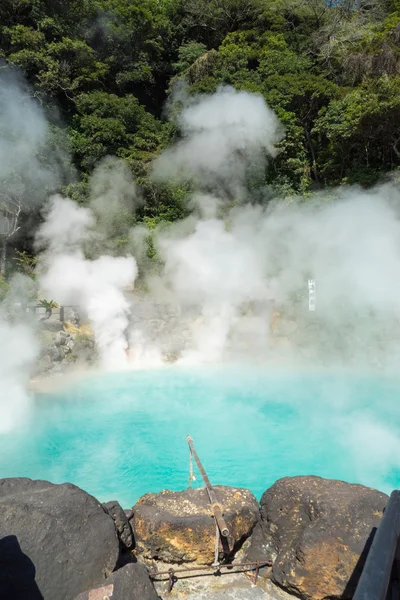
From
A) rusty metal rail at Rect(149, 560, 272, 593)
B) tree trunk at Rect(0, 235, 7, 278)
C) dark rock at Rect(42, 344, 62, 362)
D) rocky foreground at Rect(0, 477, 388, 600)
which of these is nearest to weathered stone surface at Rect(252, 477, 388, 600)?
rocky foreground at Rect(0, 477, 388, 600)

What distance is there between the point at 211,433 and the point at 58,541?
3.56 meters

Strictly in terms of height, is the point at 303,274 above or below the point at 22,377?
above

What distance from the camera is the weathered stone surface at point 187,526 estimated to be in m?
2.95

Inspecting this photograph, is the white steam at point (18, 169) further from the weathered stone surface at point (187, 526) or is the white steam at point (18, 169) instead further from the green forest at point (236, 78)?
the weathered stone surface at point (187, 526)

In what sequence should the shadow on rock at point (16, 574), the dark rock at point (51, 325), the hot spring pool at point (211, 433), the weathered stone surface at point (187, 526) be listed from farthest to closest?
1. the dark rock at point (51, 325)
2. the hot spring pool at point (211, 433)
3. the weathered stone surface at point (187, 526)
4. the shadow on rock at point (16, 574)

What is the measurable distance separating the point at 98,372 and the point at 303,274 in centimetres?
581

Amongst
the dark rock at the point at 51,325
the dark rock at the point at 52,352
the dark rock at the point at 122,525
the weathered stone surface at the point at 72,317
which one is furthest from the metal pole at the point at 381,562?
the weathered stone surface at the point at 72,317

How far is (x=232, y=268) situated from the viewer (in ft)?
37.3

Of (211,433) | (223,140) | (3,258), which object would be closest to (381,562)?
(211,433)

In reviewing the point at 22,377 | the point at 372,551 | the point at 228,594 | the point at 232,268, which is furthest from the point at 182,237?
the point at 372,551

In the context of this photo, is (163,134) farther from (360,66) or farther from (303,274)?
(303,274)

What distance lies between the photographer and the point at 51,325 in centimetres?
948

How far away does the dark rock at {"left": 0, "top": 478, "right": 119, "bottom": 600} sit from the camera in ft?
7.52

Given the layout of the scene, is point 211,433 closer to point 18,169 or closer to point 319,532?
point 319,532
